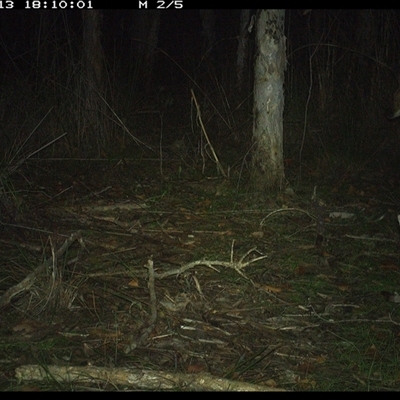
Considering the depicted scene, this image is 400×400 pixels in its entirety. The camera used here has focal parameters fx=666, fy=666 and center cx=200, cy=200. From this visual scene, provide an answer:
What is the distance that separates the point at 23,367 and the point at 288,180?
13.5 ft

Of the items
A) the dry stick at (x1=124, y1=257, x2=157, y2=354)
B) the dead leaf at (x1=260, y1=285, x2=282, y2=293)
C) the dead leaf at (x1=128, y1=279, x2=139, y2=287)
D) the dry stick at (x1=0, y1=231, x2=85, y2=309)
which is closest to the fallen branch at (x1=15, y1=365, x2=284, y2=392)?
the dry stick at (x1=124, y1=257, x2=157, y2=354)

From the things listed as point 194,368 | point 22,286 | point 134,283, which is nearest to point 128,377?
point 194,368

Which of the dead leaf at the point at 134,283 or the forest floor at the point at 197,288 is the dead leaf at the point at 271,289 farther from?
the dead leaf at the point at 134,283

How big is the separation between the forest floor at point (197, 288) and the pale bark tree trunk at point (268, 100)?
22 centimetres

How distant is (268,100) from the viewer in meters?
6.12

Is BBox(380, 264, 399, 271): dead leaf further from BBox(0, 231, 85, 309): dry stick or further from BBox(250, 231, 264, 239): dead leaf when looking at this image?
BBox(0, 231, 85, 309): dry stick

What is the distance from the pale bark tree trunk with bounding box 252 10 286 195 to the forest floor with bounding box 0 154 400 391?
221 mm

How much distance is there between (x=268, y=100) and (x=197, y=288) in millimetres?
2546

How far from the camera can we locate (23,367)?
3.16 m

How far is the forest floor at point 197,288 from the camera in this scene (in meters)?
3.30

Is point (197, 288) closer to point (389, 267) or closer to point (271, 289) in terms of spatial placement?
point (271, 289)

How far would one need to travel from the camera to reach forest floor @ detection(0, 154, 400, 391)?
3.30 m

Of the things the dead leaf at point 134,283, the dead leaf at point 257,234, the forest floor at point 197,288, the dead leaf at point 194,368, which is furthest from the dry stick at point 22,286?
the dead leaf at point 257,234

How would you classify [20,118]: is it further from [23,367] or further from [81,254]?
[23,367]
